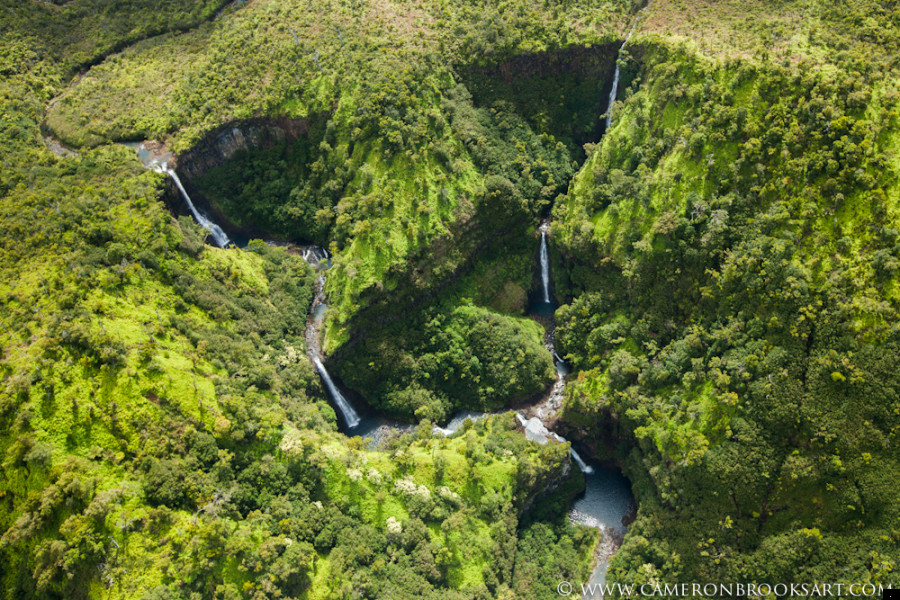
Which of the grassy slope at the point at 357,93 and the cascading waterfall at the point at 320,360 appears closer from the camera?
the cascading waterfall at the point at 320,360

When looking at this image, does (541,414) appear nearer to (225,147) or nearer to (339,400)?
(339,400)

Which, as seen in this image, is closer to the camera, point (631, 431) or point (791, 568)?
point (791, 568)

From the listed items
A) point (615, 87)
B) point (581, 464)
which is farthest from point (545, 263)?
point (581, 464)

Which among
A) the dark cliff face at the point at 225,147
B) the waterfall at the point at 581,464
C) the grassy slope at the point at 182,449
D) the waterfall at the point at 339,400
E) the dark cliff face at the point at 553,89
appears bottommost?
the waterfall at the point at 581,464

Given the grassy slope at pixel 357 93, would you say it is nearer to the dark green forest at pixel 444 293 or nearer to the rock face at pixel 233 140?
the dark green forest at pixel 444 293

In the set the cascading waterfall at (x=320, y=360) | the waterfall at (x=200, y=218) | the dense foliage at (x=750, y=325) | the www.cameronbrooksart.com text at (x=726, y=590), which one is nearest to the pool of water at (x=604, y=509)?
the www.cameronbrooksart.com text at (x=726, y=590)

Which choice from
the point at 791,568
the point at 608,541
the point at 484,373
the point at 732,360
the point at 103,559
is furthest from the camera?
the point at 484,373

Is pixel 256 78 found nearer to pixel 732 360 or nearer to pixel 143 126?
pixel 143 126

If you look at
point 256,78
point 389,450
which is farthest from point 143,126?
point 389,450
